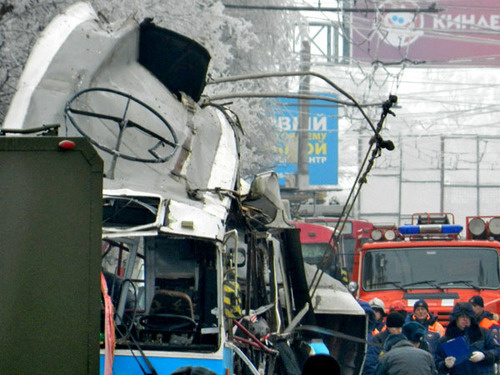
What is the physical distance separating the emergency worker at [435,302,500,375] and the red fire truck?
3493mm

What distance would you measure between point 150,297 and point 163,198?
1140 mm

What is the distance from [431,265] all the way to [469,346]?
4.76 m

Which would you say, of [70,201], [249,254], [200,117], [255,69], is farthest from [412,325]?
[255,69]

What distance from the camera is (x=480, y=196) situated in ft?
167

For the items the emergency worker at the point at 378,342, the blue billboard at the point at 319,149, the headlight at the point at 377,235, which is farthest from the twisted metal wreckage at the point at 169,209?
the blue billboard at the point at 319,149

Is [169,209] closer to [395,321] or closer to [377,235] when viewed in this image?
[395,321]

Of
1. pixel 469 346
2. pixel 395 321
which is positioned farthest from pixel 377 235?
pixel 395 321

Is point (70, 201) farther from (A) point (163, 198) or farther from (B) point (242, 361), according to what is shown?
(B) point (242, 361)

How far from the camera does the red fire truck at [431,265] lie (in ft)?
58.2

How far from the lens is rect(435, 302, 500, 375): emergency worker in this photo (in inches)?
528

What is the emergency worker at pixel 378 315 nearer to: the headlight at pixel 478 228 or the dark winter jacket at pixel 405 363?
the headlight at pixel 478 228

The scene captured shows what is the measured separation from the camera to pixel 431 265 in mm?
18266

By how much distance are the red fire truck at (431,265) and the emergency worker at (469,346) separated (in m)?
3.49

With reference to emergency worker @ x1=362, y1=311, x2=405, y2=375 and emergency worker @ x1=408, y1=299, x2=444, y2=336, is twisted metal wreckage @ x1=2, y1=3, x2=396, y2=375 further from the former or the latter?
emergency worker @ x1=408, y1=299, x2=444, y2=336
